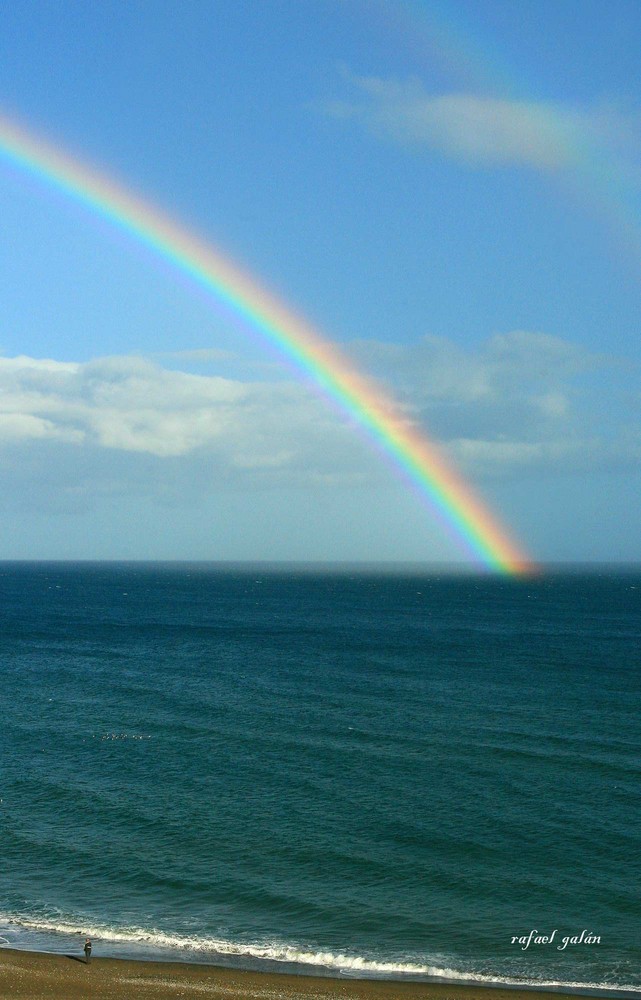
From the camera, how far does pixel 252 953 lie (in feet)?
96.0

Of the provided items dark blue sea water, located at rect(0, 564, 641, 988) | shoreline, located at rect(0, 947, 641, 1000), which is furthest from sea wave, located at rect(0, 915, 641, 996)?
shoreline, located at rect(0, 947, 641, 1000)

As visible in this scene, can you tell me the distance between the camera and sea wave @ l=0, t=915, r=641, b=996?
27.4m

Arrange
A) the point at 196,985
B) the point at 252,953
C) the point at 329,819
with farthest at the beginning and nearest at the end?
the point at 329,819 < the point at 252,953 < the point at 196,985

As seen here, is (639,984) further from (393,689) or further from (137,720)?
(393,689)

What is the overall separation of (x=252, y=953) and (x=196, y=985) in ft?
11.5

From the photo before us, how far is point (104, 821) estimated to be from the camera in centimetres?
4362

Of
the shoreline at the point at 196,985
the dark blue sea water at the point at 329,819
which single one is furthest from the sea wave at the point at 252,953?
the shoreline at the point at 196,985

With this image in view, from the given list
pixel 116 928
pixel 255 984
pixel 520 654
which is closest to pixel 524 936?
pixel 255 984

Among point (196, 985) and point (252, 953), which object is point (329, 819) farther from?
point (196, 985)

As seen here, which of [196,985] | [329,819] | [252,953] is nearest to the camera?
[196,985]

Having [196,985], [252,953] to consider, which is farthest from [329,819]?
[196,985]

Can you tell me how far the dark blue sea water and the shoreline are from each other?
992mm

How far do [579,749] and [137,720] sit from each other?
3419 centimetres

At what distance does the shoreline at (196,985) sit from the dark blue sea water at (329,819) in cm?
99
